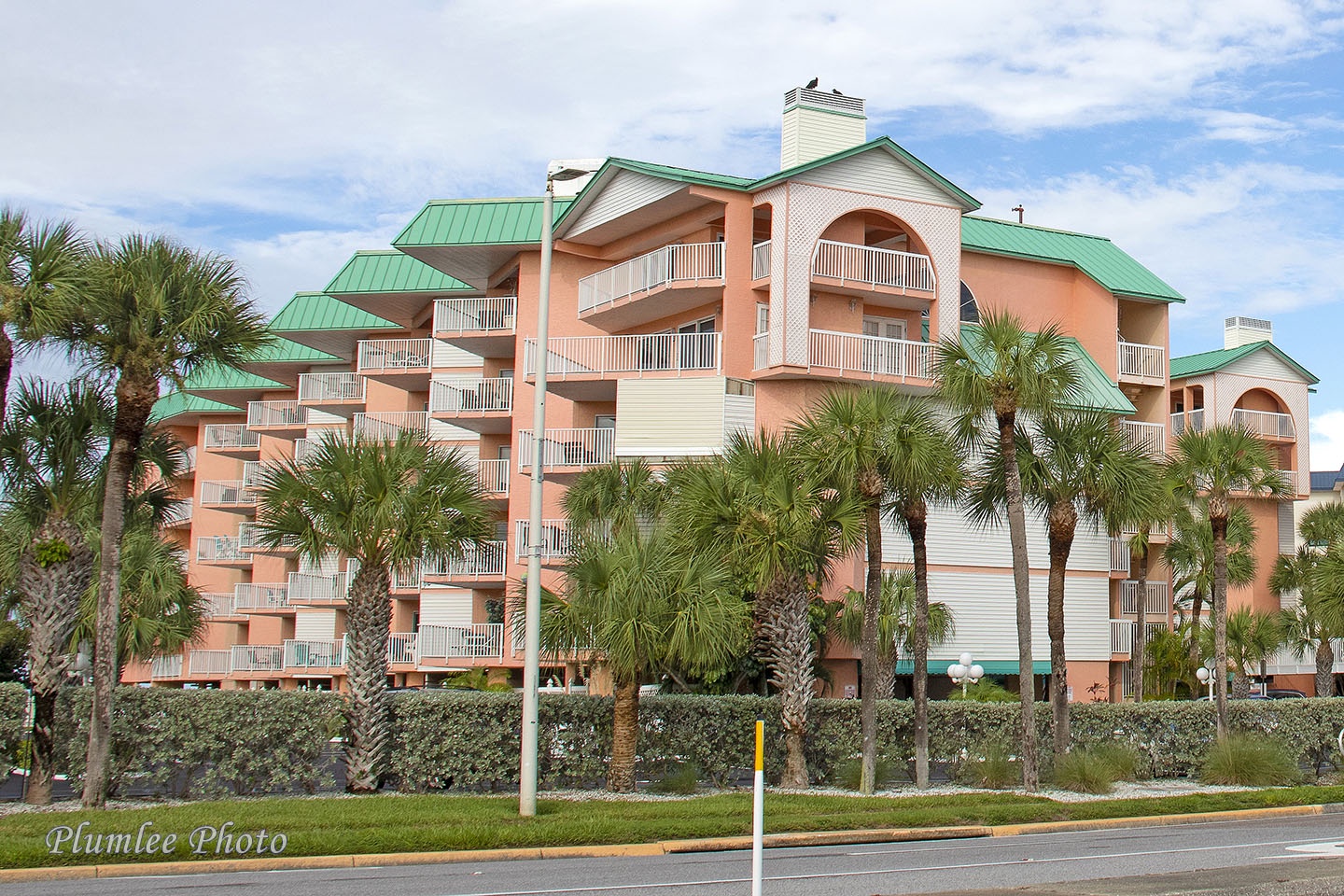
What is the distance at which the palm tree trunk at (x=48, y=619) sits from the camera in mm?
20734

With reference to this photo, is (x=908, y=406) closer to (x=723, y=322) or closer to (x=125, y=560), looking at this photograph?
(x=723, y=322)

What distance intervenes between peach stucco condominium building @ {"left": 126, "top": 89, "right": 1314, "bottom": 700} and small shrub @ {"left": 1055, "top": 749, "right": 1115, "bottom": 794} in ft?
29.1

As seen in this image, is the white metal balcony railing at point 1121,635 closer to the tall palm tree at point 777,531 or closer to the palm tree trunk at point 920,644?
the palm tree trunk at point 920,644

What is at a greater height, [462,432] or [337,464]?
[462,432]

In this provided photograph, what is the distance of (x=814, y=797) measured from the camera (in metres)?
22.2

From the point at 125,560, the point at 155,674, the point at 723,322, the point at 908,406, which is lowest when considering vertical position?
the point at 155,674

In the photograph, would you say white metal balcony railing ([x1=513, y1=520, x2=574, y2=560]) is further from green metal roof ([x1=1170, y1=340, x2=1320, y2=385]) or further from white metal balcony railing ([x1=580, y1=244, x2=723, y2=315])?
green metal roof ([x1=1170, y1=340, x2=1320, y2=385])

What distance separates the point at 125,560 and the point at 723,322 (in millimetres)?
16438

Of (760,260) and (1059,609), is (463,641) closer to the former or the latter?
(760,260)

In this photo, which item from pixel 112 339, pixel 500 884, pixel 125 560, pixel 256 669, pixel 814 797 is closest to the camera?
pixel 500 884

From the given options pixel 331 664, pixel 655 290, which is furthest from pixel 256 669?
pixel 655 290

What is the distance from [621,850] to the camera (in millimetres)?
16906

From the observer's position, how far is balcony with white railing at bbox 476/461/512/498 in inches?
1773

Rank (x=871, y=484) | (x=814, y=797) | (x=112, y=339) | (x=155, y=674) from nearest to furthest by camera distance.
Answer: (x=112, y=339) → (x=814, y=797) → (x=871, y=484) → (x=155, y=674)
